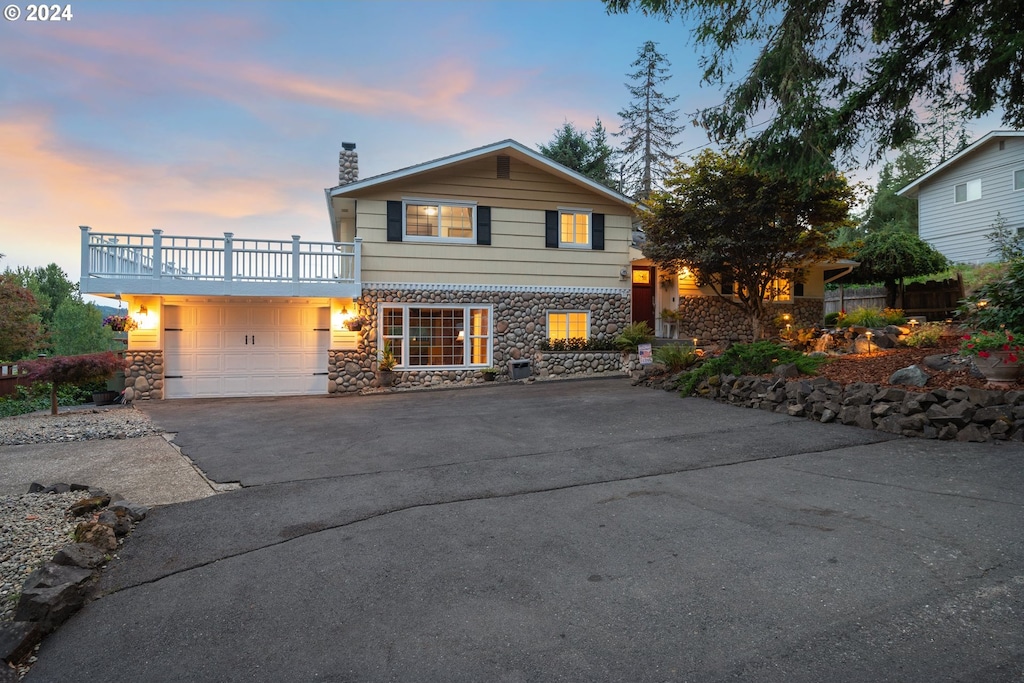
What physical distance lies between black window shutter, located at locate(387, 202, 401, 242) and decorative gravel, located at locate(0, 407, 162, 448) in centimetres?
667

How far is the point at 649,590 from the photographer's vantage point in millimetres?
2703

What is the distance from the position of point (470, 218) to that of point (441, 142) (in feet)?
30.9

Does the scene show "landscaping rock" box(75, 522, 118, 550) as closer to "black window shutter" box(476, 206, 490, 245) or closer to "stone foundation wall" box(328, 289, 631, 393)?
"stone foundation wall" box(328, 289, 631, 393)

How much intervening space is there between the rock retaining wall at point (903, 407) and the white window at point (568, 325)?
6383mm

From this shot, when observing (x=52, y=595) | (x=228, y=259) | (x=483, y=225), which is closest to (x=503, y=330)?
(x=483, y=225)

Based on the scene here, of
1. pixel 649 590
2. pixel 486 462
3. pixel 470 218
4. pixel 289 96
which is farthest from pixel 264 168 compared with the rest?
pixel 649 590

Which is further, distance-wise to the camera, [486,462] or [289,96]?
[289,96]

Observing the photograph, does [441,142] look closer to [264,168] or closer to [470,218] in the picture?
[264,168]

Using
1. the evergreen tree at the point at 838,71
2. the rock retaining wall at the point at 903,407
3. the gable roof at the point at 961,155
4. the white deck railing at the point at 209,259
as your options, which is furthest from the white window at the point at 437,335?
the gable roof at the point at 961,155

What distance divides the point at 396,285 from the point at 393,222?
5.38 feet

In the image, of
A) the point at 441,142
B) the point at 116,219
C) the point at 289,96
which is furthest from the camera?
the point at 441,142

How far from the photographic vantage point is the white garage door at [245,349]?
12273 millimetres

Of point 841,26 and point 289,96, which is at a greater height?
point 289,96

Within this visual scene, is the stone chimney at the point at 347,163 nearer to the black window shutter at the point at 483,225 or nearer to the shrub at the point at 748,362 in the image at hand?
the black window shutter at the point at 483,225
